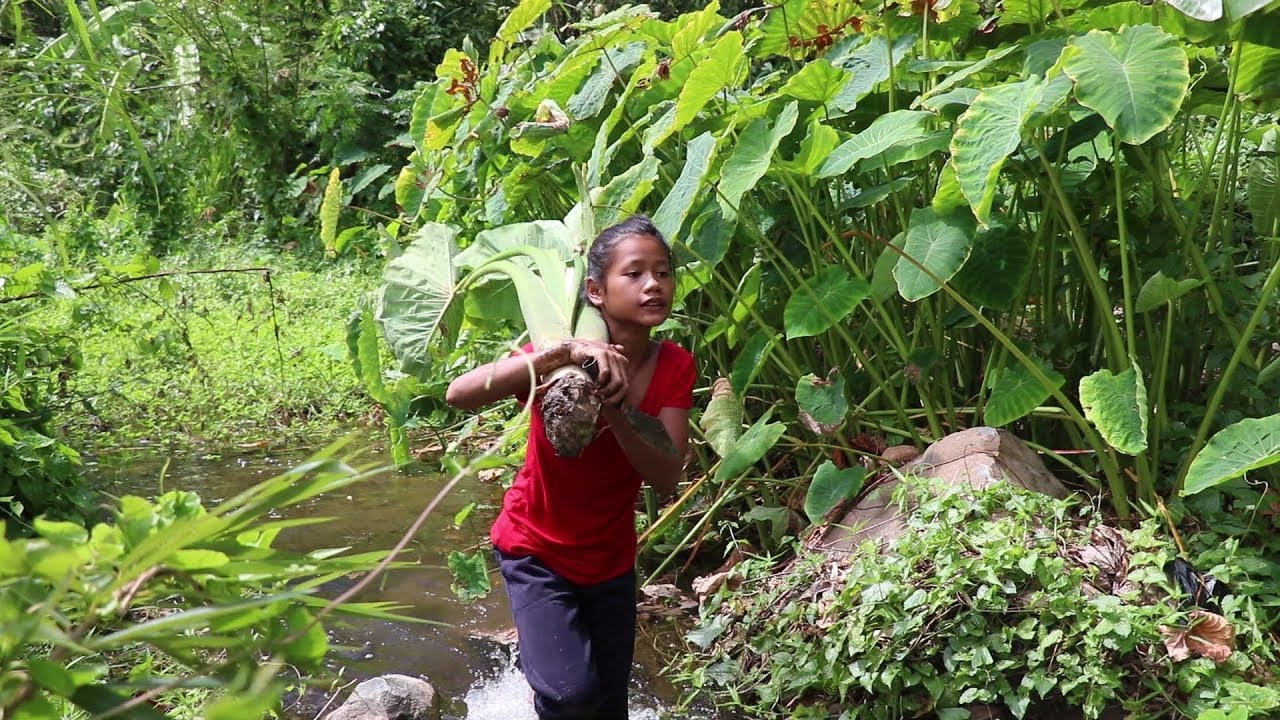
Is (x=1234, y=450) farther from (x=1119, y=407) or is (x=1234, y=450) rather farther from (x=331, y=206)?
(x=331, y=206)

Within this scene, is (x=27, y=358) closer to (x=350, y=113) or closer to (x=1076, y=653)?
(x=1076, y=653)

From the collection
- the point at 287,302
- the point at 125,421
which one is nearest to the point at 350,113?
the point at 287,302

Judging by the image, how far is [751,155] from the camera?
8.21 ft

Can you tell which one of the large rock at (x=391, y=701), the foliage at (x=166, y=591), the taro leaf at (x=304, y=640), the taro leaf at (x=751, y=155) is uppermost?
the foliage at (x=166, y=591)

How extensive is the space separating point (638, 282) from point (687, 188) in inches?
26.8

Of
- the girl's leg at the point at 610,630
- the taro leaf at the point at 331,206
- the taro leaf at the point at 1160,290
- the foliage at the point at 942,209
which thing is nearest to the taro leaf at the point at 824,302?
the foliage at the point at 942,209

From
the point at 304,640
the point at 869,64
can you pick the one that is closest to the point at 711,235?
the point at 869,64

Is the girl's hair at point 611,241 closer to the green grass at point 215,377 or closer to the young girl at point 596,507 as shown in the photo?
the young girl at point 596,507

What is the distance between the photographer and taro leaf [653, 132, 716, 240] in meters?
2.54

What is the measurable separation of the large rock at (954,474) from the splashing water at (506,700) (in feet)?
1.92

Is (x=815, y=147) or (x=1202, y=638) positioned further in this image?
(x=815, y=147)

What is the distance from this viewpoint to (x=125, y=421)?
4703mm

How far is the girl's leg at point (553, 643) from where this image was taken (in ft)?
6.56

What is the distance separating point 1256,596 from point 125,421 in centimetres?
413
